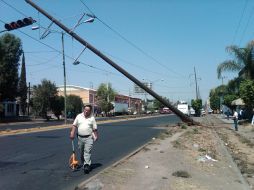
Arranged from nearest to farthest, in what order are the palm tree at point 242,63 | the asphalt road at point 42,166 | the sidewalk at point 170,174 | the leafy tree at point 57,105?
the sidewalk at point 170,174 < the asphalt road at point 42,166 < the palm tree at point 242,63 < the leafy tree at point 57,105

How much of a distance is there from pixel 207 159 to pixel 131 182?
17.7 ft

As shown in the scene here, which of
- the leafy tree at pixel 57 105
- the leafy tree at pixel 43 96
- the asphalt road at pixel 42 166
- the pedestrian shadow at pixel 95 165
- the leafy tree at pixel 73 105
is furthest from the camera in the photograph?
the leafy tree at pixel 73 105

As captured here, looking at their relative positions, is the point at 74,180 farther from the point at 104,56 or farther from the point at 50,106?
the point at 50,106

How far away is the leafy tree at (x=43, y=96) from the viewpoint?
7400cm

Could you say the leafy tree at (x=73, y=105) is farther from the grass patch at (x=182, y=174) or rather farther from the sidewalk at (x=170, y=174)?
the grass patch at (x=182, y=174)

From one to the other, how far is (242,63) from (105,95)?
86021 millimetres

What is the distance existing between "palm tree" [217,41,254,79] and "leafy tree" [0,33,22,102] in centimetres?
3300

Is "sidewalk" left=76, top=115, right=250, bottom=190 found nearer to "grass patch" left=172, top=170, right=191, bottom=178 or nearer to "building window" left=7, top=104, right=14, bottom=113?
"grass patch" left=172, top=170, right=191, bottom=178

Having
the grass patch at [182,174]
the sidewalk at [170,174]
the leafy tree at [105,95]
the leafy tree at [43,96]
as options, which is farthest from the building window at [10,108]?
the grass patch at [182,174]

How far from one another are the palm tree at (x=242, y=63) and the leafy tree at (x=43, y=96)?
1249 inches

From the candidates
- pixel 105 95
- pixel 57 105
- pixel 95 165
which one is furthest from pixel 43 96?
pixel 95 165

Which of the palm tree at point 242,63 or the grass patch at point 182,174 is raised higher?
the palm tree at point 242,63

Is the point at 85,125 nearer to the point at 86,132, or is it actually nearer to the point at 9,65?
the point at 86,132

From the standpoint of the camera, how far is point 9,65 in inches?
2832
